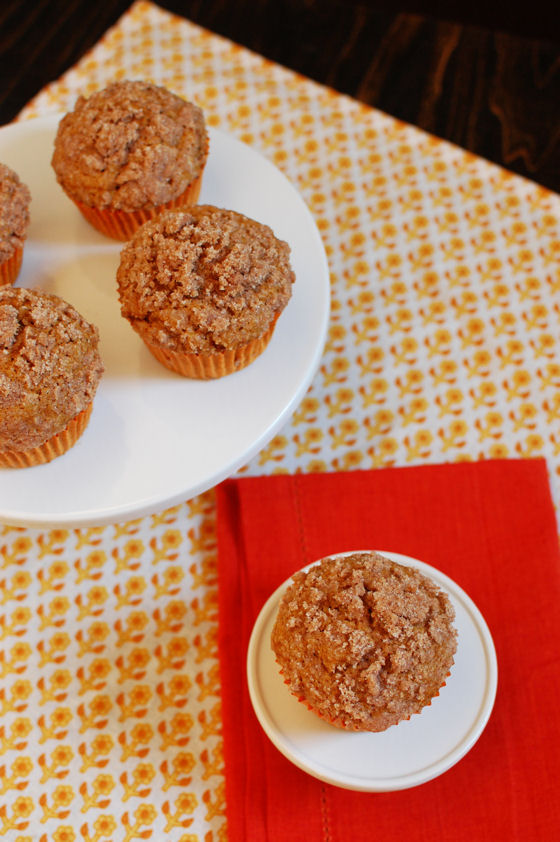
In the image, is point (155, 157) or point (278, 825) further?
point (155, 157)

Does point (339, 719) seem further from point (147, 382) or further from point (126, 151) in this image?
point (126, 151)

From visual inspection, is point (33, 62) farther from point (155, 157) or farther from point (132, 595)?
point (132, 595)

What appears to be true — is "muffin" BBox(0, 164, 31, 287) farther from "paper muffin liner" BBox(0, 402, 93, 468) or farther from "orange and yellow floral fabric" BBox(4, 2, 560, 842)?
"orange and yellow floral fabric" BBox(4, 2, 560, 842)

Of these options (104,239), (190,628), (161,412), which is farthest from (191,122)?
(190,628)

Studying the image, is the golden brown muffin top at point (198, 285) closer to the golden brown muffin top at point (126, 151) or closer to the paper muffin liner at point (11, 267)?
the golden brown muffin top at point (126, 151)

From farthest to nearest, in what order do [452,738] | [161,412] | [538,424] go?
[538,424] < [161,412] < [452,738]

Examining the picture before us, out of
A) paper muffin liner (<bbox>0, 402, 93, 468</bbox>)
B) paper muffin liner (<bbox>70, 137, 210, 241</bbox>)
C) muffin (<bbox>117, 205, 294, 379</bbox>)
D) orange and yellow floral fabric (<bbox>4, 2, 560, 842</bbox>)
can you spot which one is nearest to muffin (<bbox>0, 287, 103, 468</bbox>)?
paper muffin liner (<bbox>0, 402, 93, 468</bbox>)
